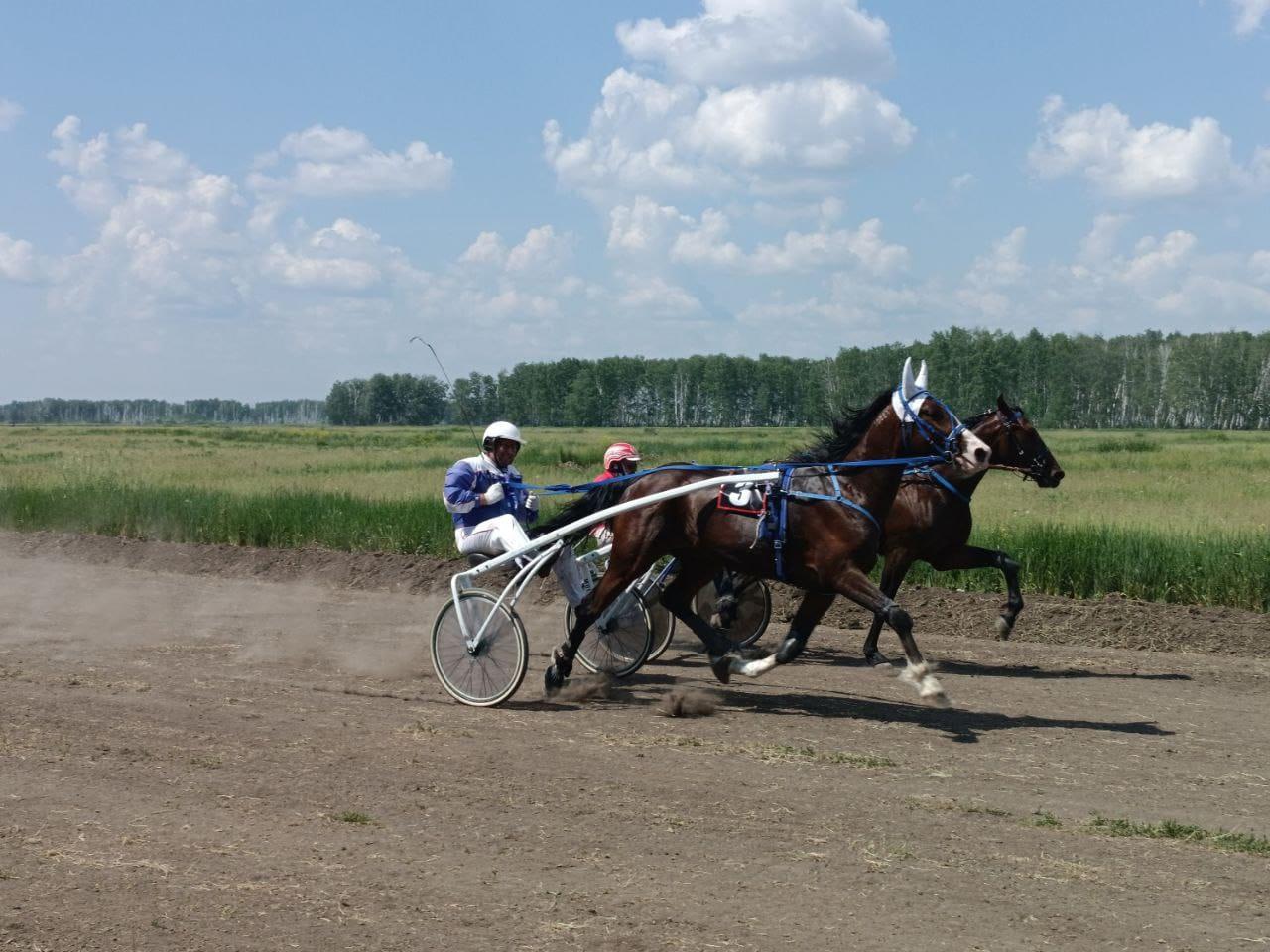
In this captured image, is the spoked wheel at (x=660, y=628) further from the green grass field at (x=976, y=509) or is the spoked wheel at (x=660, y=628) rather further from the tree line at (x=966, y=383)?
the tree line at (x=966, y=383)

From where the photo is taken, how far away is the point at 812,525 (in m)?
8.22

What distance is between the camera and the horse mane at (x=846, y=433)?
8570 millimetres

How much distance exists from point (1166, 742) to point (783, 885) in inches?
146

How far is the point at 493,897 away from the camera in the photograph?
476 cm

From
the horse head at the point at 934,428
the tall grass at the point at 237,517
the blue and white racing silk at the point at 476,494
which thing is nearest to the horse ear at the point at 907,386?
the horse head at the point at 934,428

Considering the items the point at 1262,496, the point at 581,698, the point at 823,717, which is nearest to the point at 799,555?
the point at 823,717

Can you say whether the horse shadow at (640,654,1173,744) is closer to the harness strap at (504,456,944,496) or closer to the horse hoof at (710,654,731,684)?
the horse hoof at (710,654,731,684)

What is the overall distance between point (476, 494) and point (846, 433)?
2.56m

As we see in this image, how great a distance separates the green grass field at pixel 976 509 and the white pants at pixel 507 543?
2.02 m

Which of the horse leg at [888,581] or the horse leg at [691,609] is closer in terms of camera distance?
the horse leg at [691,609]

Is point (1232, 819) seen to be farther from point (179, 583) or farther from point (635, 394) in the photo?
point (635, 394)

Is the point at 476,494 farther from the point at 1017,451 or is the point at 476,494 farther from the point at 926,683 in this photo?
the point at 1017,451

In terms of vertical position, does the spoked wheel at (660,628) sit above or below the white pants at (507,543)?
below

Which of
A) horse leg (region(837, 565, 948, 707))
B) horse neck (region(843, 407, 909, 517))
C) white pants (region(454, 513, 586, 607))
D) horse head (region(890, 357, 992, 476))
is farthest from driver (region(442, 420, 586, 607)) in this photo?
horse head (region(890, 357, 992, 476))
